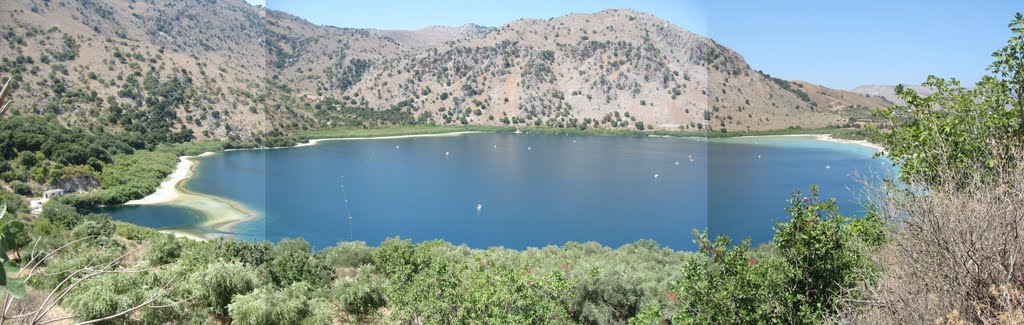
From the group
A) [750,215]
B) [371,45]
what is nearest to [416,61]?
[371,45]

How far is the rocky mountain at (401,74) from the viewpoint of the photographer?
181 feet

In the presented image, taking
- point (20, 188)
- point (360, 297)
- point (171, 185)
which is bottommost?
point (171, 185)

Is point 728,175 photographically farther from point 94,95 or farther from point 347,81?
point 347,81

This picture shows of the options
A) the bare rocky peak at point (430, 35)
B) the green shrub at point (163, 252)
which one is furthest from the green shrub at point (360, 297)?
the bare rocky peak at point (430, 35)

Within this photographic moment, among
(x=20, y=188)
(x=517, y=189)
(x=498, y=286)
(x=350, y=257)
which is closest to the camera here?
(x=498, y=286)

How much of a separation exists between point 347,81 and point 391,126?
1675cm

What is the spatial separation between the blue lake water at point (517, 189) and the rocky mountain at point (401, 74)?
34.2 feet

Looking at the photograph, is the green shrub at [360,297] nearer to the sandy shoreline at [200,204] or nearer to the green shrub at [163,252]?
the green shrub at [163,252]

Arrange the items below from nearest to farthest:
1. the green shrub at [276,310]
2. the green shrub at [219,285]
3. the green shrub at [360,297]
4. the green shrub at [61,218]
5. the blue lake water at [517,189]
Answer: the green shrub at [276,310]
the green shrub at [219,285]
the green shrub at [360,297]
the green shrub at [61,218]
the blue lake water at [517,189]

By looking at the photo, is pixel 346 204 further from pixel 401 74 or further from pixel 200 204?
pixel 401 74

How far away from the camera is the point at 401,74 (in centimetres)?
8800

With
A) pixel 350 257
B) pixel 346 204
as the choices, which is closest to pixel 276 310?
pixel 350 257

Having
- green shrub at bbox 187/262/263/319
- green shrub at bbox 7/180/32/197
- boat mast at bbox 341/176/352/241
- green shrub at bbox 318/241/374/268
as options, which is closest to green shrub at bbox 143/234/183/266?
green shrub at bbox 318/241/374/268

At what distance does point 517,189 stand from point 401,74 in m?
53.2
